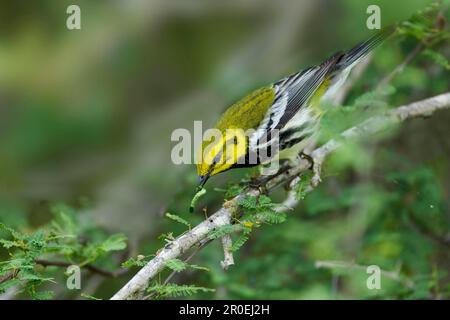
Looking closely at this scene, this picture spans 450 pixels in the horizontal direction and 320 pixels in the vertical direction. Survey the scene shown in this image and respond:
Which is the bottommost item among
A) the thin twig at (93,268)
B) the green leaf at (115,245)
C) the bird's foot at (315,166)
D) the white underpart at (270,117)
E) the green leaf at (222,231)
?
the thin twig at (93,268)

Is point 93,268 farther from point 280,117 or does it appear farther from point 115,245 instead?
point 280,117

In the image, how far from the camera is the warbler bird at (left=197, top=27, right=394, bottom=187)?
3559mm

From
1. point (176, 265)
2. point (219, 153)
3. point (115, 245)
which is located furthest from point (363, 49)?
point (176, 265)

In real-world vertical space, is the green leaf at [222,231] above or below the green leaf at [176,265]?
above

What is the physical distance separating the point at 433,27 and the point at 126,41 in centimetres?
375

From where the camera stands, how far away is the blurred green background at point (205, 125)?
4.30 meters

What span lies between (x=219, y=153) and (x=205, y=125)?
174 cm

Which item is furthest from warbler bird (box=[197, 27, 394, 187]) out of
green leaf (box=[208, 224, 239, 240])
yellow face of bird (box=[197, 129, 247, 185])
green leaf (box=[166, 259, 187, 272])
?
green leaf (box=[166, 259, 187, 272])

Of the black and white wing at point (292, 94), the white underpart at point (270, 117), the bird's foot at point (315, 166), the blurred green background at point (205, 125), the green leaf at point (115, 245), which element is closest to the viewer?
the green leaf at point (115, 245)

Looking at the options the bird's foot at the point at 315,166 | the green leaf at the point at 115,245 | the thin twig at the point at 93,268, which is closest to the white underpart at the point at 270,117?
the bird's foot at the point at 315,166

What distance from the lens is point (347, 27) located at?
502cm

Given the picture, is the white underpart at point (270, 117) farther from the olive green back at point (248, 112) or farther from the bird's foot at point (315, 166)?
the bird's foot at point (315, 166)

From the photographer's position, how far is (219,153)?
3514mm
